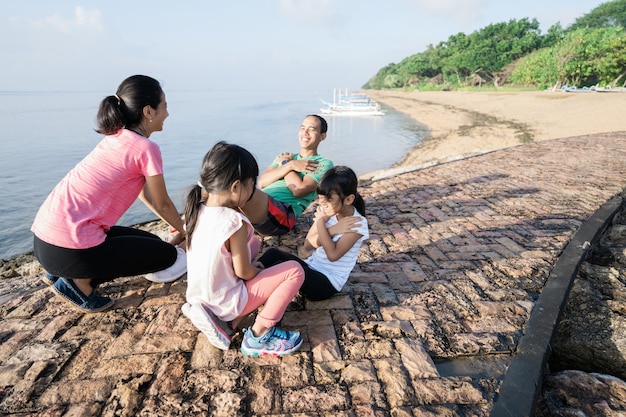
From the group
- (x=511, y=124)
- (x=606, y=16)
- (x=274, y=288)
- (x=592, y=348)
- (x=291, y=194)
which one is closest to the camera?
(x=274, y=288)

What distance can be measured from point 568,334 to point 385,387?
4.72 ft

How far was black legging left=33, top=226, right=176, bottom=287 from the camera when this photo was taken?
2.38 metres

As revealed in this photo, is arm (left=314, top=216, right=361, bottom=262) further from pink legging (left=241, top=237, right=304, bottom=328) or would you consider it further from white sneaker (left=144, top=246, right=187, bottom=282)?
white sneaker (left=144, top=246, right=187, bottom=282)

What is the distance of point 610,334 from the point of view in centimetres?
237

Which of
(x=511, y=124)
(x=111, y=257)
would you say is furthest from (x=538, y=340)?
(x=511, y=124)

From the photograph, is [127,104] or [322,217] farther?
[322,217]

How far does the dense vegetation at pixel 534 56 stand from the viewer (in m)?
32.4

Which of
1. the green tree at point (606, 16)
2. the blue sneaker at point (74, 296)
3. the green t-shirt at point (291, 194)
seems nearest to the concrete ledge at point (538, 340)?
the green t-shirt at point (291, 194)

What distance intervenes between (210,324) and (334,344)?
748 mm

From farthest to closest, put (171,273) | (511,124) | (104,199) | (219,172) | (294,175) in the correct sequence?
(511,124)
(294,175)
(171,273)
(104,199)
(219,172)

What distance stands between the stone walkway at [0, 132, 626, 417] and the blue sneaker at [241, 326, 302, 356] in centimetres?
5

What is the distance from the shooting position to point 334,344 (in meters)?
2.24

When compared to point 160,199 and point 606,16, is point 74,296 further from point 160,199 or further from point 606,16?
point 606,16

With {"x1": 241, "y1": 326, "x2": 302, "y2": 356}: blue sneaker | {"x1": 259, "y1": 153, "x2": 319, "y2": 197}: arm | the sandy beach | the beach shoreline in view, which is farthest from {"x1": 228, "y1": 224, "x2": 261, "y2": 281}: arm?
the sandy beach
